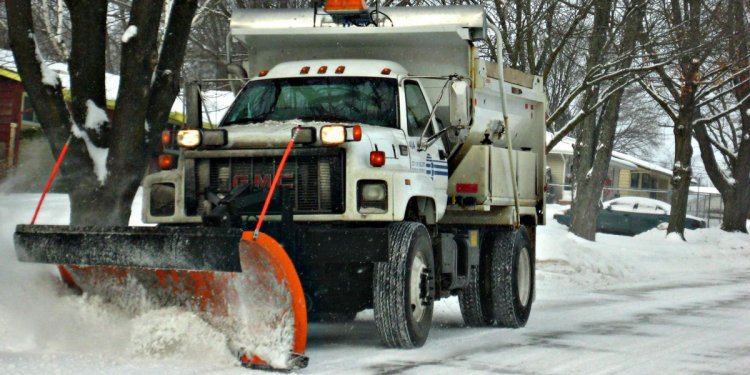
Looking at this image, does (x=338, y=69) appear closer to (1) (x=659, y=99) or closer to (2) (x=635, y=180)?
(1) (x=659, y=99)

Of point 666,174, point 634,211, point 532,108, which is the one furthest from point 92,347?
point 666,174

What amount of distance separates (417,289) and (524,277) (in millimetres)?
3318

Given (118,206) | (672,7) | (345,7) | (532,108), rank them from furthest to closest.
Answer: (672,7)
(532,108)
(118,206)
(345,7)

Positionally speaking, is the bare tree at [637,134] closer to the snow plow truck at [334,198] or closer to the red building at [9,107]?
the red building at [9,107]

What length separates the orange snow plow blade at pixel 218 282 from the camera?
7348 millimetres

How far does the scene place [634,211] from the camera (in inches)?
1433

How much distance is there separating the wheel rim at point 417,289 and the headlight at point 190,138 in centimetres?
194

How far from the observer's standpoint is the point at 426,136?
9.63 metres

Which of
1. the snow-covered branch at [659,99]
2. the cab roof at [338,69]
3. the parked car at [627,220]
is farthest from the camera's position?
the parked car at [627,220]

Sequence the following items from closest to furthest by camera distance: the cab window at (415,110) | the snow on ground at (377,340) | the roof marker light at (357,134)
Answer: the snow on ground at (377,340) → the roof marker light at (357,134) → the cab window at (415,110)

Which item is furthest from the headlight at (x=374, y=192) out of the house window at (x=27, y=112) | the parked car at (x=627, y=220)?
the parked car at (x=627, y=220)

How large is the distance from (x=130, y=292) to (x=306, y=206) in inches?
57.7

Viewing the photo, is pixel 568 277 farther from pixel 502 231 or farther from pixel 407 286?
pixel 407 286

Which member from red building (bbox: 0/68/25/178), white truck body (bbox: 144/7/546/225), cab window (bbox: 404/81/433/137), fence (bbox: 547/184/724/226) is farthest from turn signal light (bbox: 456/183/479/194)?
fence (bbox: 547/184/724/226)
